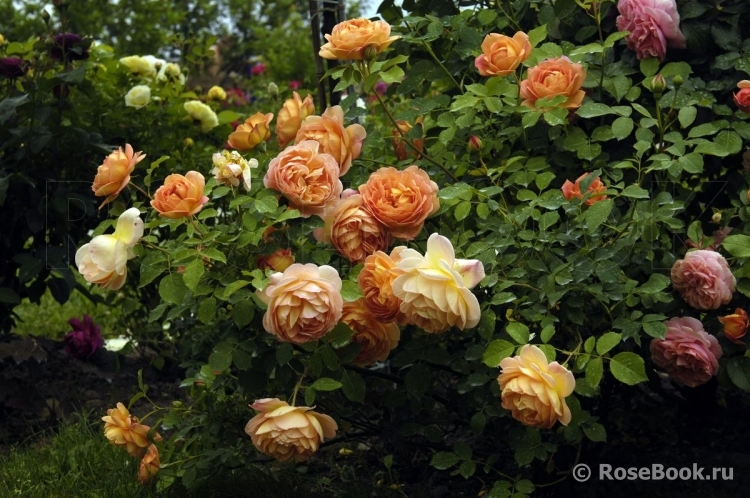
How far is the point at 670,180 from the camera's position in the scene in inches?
81.4

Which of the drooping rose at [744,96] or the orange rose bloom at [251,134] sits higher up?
the drooping rose at [744,96]

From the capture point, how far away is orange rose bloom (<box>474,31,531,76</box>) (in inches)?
79.0

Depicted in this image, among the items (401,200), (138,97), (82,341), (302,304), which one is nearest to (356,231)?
(401,200)

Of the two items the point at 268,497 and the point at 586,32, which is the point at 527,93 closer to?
the point at 586,32

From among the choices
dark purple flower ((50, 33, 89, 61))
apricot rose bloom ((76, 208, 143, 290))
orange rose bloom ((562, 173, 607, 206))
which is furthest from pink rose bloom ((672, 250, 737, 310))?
dark purple flower ((50, 33, 89, 61))

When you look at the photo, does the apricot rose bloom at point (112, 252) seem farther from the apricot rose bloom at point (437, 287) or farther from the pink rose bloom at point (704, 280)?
the pink rose bloom at point (704, 280)

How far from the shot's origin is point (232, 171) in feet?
6.03

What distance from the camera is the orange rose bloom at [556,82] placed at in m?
1.98

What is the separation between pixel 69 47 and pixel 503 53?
5.00 feet

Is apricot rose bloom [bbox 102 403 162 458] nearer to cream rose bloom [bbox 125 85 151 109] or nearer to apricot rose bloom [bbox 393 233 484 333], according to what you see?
apricot rose bloom [bbox 393 233 484 333]

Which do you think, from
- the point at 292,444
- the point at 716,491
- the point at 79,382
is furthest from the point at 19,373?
→ the point at 716,491

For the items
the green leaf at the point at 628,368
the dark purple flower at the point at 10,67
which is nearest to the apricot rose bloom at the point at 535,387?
the green leaf at the point at 628,368

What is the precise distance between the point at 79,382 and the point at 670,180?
1.99 m

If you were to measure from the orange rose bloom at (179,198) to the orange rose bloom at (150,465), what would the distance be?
1.91 ft
